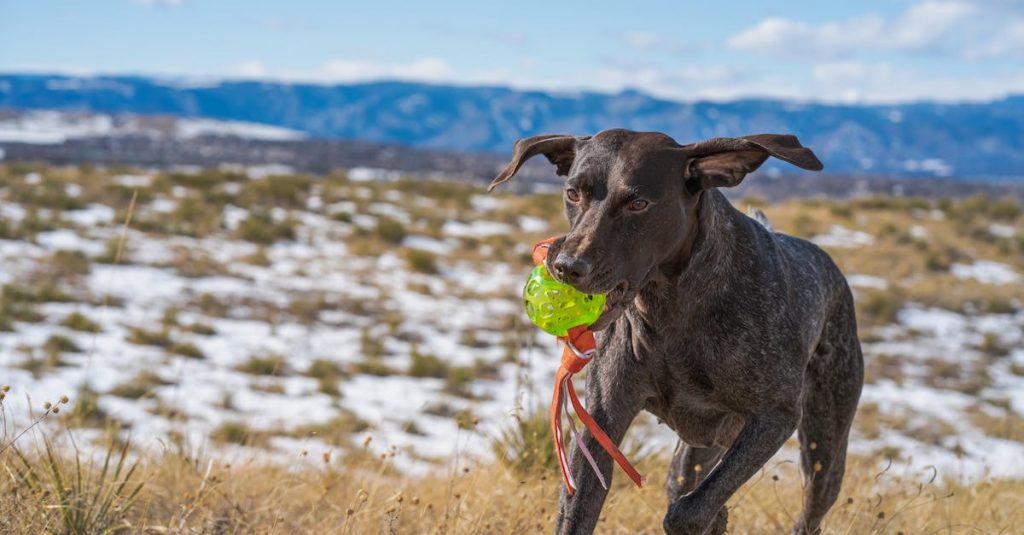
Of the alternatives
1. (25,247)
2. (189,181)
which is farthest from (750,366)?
(189,181)

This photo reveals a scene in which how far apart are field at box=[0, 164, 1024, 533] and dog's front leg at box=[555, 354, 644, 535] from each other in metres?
0.55

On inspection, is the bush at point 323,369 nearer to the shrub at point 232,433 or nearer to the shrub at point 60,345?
the shrub at point 232,433

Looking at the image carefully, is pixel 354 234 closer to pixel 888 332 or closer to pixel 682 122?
pixel 888 332

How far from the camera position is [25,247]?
16.0m

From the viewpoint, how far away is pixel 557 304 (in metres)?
2.81

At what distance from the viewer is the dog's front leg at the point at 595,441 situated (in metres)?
3.01

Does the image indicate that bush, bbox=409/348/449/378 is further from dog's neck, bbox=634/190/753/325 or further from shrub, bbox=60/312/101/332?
dog's neck, bbox=634/190/753/325

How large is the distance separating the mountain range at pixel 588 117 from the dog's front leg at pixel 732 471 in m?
115

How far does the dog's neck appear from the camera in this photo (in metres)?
2.94

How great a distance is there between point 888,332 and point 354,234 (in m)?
11.4

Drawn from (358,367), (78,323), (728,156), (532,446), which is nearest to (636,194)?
(728,156)

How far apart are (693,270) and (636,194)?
40 centimetres

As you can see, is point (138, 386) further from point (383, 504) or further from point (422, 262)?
point (422, 262)

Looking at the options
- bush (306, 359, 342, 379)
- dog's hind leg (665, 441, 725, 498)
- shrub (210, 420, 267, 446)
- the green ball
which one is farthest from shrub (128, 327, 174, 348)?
the green ball
